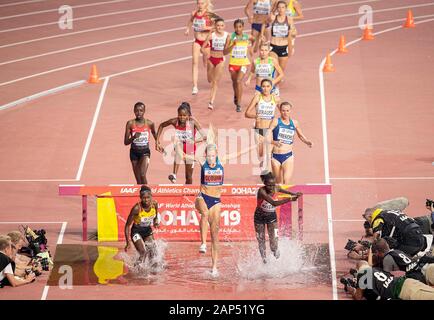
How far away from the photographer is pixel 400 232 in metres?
17.2

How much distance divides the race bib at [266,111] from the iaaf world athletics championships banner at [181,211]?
8.68 ft

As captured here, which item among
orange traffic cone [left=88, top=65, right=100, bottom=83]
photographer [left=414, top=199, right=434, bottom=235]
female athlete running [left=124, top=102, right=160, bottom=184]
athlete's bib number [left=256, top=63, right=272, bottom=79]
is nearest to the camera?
photographer [left=414, top=199, right=434, bottom=235]

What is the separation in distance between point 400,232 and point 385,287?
4.73 ft

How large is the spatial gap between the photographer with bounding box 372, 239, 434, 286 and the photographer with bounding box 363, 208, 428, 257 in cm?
57

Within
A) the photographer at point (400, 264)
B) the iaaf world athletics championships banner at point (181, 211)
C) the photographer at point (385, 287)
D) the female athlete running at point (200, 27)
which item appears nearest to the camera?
the photographer at point (385, 287)

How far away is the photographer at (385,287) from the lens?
15641 mm

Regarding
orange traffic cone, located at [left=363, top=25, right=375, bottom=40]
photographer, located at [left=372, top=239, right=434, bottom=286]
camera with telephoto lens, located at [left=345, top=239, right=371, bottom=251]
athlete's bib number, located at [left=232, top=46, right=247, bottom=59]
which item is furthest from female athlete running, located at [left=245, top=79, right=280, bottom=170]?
orange traffic cone, located at [left=363, top=25, right=375, bottom=40]

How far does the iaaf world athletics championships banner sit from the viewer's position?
761 inches

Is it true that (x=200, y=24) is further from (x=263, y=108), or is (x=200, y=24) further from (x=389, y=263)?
(x=389, y=263)

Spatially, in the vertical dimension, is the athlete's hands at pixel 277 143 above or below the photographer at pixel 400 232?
above

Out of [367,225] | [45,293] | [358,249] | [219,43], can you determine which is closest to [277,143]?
[367,225]

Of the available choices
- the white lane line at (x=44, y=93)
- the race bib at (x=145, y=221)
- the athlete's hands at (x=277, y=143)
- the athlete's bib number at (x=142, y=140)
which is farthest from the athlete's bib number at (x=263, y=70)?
the race bib at (x=145, y=221)

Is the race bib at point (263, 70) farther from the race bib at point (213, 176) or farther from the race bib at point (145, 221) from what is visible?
the race bib at point (145, 221)

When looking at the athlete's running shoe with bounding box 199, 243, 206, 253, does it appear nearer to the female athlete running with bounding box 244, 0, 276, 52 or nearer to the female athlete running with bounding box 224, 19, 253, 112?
the female athlete running with bounding box 224, 19, 253, 112
